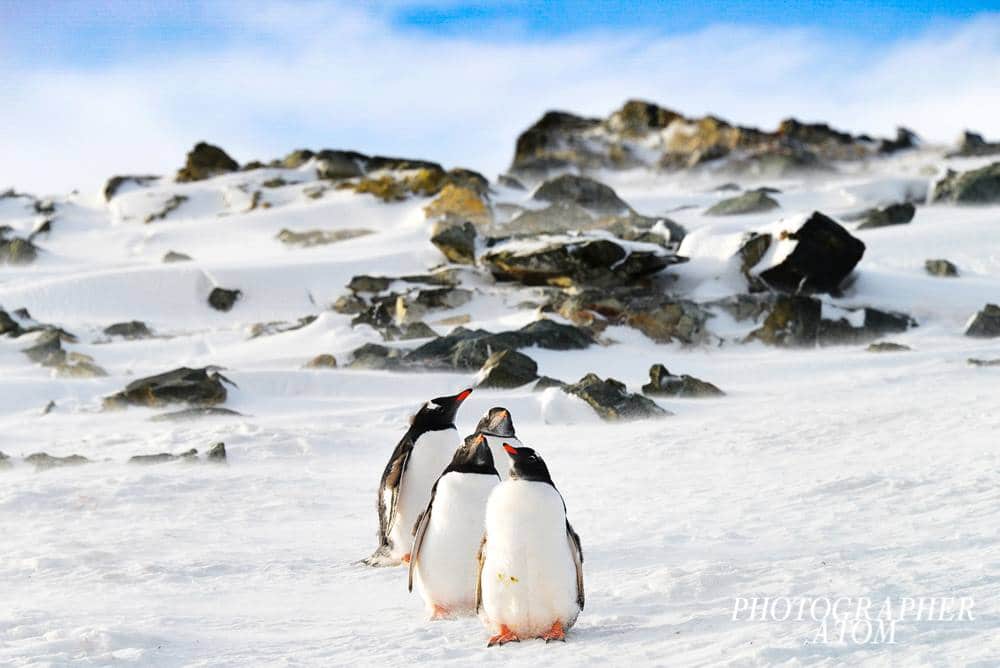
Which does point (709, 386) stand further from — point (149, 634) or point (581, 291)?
point (149, 634)

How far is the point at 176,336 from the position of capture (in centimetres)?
1584

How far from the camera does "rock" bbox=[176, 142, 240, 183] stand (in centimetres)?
3347

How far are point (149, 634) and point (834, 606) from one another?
2499 millimetres

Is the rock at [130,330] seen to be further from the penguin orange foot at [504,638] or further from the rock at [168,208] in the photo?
the penguin orange foot at [504,638]

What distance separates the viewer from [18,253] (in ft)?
76.9

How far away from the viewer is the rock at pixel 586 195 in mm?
23219

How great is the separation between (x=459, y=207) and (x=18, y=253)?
31.4ft

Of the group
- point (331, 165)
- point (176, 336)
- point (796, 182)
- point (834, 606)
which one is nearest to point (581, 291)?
point (176, 336)

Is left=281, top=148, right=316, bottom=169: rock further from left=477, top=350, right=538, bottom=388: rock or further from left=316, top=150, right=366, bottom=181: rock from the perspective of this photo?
left=477, top=350, right=538, bottom=388: rock

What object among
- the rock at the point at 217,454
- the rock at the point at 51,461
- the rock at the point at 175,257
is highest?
the rock at the point at 175,257

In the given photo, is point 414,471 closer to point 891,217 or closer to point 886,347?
point 886,347

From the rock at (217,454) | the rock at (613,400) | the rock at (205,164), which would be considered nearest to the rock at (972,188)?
the rock at (613,400)

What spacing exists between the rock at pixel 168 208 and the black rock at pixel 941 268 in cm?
1972

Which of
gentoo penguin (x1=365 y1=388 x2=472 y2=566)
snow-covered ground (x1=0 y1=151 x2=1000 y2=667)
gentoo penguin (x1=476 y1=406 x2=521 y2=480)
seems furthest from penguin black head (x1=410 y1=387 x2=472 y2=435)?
snow-covered ground (x1=0 y1=151 x2=1000 y2=667)
